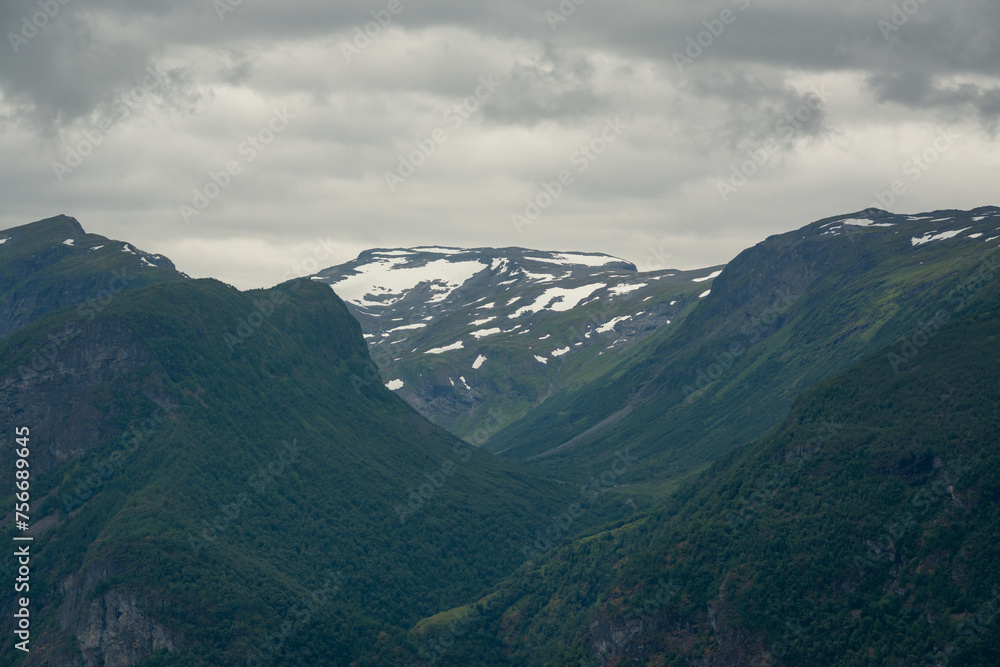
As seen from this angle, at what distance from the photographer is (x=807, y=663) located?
196 meters

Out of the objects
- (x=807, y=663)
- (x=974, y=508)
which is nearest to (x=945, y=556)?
(x=974, y=508)

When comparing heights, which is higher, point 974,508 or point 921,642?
point 974,508

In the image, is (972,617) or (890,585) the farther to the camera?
(890,585)

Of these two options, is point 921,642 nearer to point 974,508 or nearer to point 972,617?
point 972,617

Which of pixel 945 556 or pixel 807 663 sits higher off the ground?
pixel 945 556

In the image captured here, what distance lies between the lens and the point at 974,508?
19812 cm

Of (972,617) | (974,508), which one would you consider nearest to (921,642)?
(972,617)

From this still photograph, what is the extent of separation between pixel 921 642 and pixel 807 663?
823 inches

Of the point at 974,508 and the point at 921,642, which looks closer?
the point at 921,642

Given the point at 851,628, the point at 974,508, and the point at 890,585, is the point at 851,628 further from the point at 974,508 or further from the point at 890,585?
the point at 974,508

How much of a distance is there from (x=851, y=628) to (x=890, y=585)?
11.0 meters

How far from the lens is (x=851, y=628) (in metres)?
196

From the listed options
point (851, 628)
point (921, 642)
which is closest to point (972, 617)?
point (921, 642)

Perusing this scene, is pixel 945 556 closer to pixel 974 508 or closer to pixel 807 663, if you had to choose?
pixel 974 508
